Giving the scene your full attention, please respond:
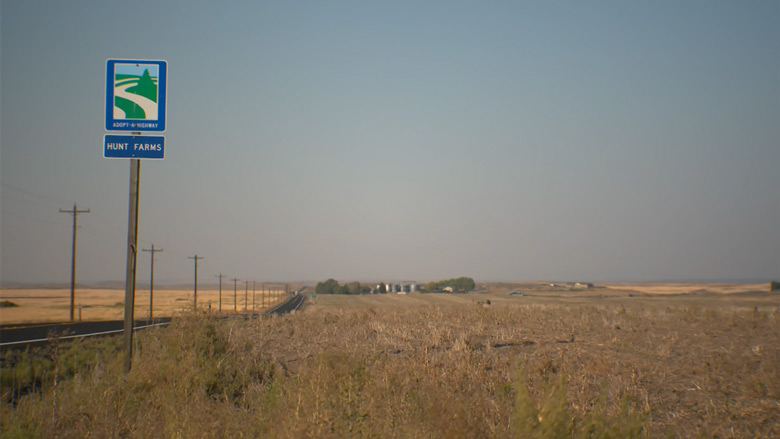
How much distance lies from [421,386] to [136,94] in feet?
26.0

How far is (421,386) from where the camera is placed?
6469 mm

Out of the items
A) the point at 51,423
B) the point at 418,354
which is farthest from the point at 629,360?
the point at 51,423

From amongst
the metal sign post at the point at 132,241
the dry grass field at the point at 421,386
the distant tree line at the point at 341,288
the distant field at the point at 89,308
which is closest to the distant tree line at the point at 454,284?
the distant tree line at the point at 341,288

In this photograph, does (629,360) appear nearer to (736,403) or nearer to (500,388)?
(736,403)

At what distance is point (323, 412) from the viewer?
519 centimetres

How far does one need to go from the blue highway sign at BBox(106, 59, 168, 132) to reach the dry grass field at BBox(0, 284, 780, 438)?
427cm

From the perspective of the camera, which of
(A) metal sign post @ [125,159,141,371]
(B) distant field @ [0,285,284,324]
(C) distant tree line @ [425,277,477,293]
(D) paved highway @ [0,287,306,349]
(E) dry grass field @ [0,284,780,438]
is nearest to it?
(E) dry grass field @ [0,284,780,438]

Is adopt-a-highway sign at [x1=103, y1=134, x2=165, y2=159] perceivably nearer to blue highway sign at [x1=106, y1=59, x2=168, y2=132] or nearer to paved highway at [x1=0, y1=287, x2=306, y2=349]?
blue highway sign at [x1=106, y1=59, x2=168, y2=132]

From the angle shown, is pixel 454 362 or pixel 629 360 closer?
pixel 454 362

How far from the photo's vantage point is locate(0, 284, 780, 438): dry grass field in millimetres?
4945

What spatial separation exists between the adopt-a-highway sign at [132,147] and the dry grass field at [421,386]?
368cm

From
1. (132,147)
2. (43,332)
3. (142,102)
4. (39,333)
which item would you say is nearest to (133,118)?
(142,102)

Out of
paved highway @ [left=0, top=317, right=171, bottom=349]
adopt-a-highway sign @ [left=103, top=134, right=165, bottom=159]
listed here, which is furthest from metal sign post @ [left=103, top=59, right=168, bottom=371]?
paved highway @ [left=0, top=317, right=171, bottom=349]

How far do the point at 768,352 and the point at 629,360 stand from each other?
11.4ft
